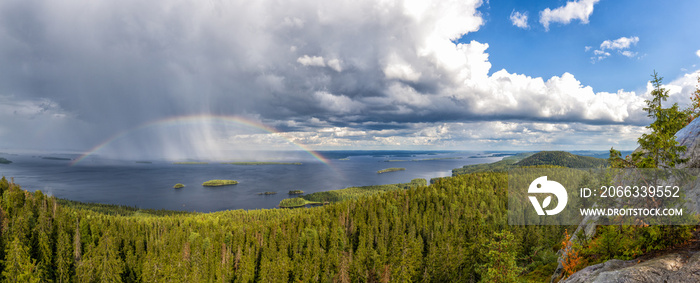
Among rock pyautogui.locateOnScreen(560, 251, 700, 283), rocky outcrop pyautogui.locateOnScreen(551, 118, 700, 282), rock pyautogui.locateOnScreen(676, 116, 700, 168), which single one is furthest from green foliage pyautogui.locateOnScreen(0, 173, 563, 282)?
rock pyautogui.locateOnScreen(560, 251, 700, 283)

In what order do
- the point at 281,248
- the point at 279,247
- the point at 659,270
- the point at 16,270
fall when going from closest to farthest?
the point at 659,270 < the point at 16,270 < the point at 281,248 < the point at 279,247

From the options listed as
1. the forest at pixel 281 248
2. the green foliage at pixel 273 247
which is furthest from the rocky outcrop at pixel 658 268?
the green foliage at pixel 273 247

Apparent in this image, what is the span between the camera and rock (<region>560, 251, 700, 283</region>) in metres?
11.0

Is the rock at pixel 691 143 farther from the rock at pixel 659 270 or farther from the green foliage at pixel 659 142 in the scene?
the rock at pixel 659 270

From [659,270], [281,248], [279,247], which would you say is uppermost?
[659,270]

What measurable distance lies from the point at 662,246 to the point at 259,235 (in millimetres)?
125513

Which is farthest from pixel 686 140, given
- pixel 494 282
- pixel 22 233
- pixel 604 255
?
pixel 22 233

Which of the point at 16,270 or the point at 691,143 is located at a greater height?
the point at 691,143

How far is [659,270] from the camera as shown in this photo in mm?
11344

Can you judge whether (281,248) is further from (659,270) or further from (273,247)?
(659,270)

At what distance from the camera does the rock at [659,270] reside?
1096cm

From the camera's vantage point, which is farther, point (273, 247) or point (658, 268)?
point (273, 247)

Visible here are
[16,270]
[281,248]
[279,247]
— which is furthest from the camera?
[279,247]

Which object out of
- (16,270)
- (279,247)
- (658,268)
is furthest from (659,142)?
(16,270)
